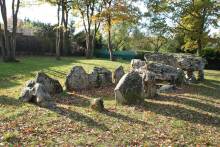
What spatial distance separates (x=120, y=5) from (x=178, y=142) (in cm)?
3241

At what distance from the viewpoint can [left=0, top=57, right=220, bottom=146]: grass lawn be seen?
11.5 m

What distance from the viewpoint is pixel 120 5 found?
1692 inches

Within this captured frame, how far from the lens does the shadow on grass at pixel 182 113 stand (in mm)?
14753

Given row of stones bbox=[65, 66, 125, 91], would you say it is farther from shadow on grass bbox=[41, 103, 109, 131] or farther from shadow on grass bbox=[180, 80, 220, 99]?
shadow on grass bbox=[41, 103, 109, 131]

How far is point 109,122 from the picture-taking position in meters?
13.4

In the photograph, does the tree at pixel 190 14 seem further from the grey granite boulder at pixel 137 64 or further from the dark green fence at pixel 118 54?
the dark green fence at pixel 118 54

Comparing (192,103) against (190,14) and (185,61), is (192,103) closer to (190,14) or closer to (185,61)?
(185,61)

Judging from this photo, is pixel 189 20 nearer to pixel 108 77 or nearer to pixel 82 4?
pixel 108 77

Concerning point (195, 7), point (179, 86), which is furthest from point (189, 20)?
point (179, 86)

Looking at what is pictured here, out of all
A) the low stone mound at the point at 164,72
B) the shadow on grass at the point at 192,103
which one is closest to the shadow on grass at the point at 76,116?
the shadow on grass at the point at 192,103

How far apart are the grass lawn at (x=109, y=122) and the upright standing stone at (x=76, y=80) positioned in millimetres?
1183

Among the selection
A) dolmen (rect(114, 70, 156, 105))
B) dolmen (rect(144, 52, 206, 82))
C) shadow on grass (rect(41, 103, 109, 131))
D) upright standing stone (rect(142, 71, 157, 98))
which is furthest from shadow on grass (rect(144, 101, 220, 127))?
dolmen (rect(144, 52, 206, 82))

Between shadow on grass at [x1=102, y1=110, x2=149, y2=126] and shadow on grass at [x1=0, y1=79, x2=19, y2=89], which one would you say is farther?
shadow on grass at [x1=0, y1=79, x2=19, y2=89]

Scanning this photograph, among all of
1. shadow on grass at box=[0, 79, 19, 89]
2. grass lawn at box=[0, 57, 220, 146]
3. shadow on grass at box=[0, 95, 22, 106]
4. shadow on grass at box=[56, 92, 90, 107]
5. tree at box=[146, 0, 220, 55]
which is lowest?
grass lawn at box=[0, 57, 220, 146]
